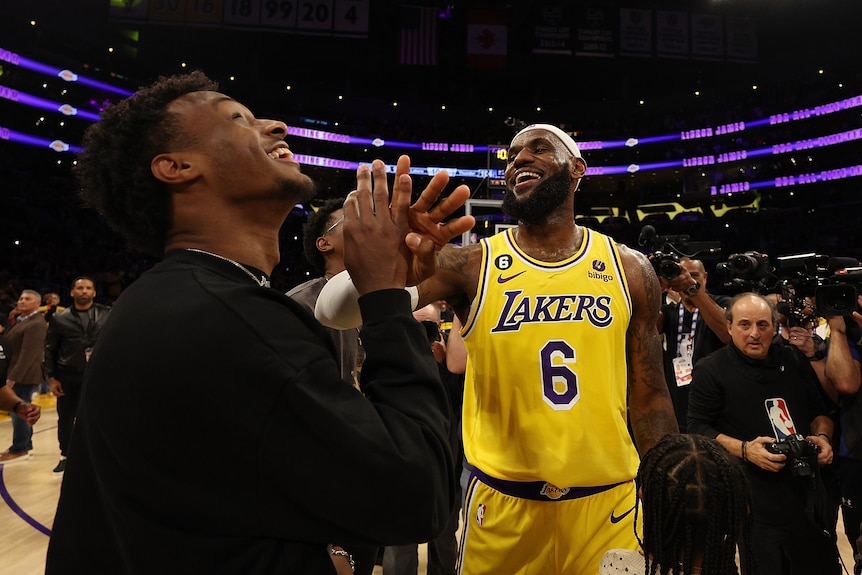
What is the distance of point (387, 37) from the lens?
25406mm

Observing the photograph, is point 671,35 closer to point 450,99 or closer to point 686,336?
point 450,99

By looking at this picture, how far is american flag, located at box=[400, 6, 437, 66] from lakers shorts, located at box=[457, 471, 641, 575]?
784 inches

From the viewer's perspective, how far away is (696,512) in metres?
1.66

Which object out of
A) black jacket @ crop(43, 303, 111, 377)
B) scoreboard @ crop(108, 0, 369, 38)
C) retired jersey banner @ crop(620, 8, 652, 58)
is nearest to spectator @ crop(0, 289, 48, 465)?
black jacket @ crop(43, 303, 111, 377)

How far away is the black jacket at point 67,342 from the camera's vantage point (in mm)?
6574

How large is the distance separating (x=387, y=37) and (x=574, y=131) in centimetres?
1021

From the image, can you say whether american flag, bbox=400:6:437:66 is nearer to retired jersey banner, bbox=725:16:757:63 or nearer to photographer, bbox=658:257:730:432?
retired jersey banner, bbox=725:16:757:63

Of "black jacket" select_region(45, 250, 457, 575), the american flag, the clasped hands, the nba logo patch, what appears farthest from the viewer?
the american flag

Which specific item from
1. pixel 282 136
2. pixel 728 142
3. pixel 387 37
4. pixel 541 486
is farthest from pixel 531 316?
pixel 728 142

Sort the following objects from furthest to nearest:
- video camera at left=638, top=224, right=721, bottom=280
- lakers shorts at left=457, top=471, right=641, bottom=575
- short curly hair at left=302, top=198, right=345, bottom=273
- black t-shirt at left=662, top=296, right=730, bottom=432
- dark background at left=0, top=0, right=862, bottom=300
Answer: dark background at left=0, top=0, right=862, bottom=300 < black t-shirt at left=662, top=296, right=730, bottom=432 < short curly hair at left=302, top=198, right=345, bottom=273 < video camera at left=638, top=224, right=721, bottom=280 < lakers shorts at left=457, top=471, right=641, bottom=575

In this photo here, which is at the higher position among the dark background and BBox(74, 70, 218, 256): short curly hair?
the dark background

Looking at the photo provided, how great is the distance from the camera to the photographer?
440 centimetres

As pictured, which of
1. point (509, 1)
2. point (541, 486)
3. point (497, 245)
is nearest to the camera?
point (541, 486)

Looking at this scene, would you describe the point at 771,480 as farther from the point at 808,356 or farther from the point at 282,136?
the point at 282,136
